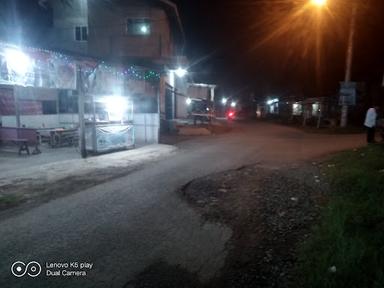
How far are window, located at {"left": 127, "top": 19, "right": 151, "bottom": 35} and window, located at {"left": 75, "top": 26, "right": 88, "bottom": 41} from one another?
357cm

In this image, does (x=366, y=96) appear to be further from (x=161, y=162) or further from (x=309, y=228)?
(x=309, y=228)

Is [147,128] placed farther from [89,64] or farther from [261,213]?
[261,213]

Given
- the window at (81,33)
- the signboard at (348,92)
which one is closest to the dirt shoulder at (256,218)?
the signboard at (348,92)

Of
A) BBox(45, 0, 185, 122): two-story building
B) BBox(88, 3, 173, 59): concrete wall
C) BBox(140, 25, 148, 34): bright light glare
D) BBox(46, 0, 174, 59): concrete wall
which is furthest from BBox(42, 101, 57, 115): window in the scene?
BBox(140, 25, 148, 34): bright light glare

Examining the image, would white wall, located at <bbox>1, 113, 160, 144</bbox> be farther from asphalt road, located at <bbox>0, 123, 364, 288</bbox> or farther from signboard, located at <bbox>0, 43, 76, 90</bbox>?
asphalt road, located at <bbox>0, 123, 364, 288</bbox>

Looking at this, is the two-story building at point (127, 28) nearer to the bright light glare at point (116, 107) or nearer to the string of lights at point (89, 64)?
the string of lights at point (89, 64)

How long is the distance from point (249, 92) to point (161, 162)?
57138 millimetres

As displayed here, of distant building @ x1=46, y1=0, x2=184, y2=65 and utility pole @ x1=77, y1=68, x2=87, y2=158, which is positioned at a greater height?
distant building @ x1=46, y1=0, x2=184, y2=65

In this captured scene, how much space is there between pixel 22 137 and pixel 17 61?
5.66 metres

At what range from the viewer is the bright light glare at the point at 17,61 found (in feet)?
32.6

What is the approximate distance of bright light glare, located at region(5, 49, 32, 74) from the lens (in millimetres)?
9922

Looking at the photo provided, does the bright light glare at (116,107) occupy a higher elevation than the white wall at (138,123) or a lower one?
higher

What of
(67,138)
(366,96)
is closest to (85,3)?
(67,138)

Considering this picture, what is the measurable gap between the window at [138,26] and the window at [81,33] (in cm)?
357
